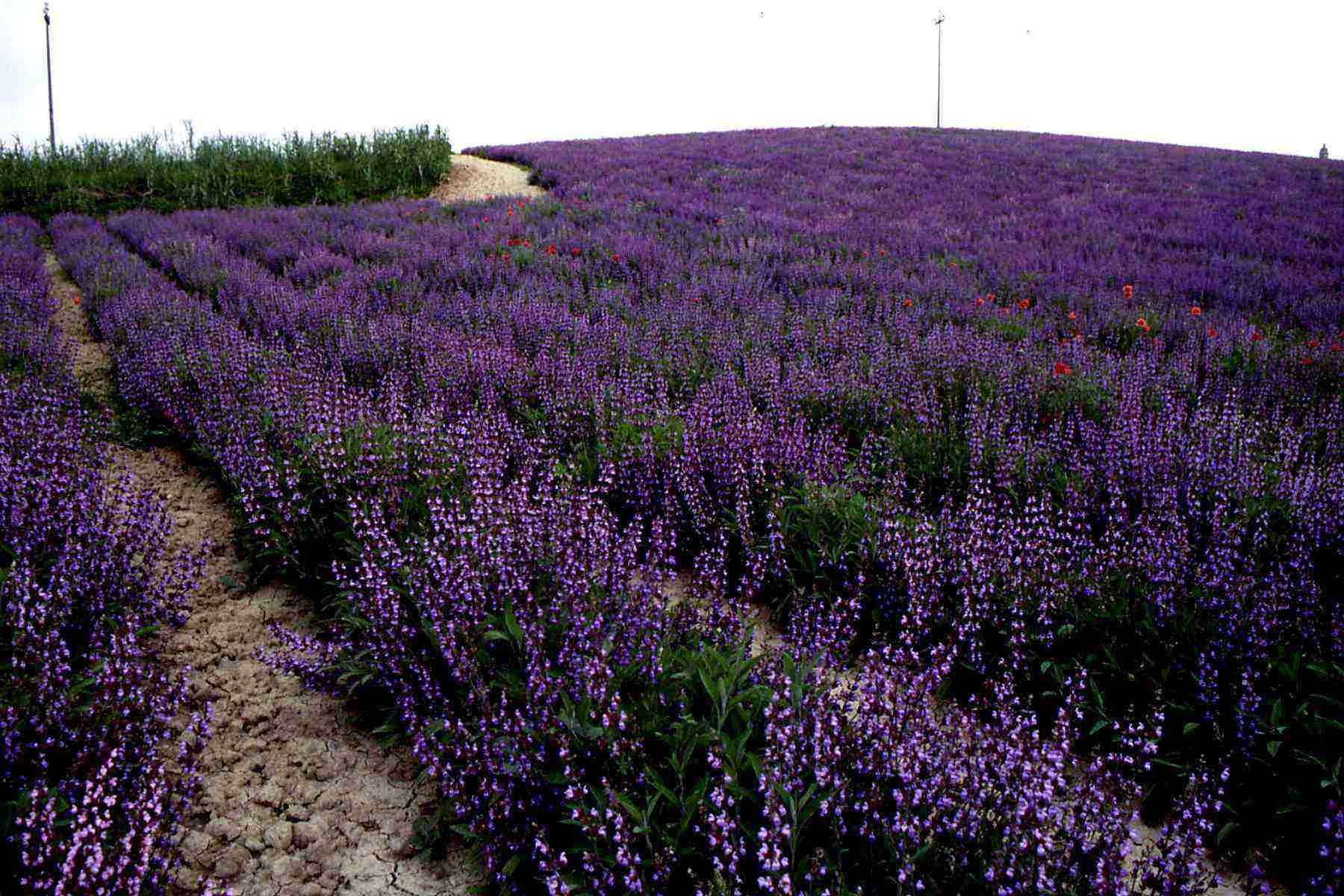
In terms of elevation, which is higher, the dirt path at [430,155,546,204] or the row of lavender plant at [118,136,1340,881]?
the dirt path at [430,155,546,204]

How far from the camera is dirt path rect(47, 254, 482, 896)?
2.65 meters

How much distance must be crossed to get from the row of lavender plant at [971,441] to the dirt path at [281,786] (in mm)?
1698

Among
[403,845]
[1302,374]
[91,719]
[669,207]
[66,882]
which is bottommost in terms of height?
[403,845]

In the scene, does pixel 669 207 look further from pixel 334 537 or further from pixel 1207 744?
pixel 1207 744

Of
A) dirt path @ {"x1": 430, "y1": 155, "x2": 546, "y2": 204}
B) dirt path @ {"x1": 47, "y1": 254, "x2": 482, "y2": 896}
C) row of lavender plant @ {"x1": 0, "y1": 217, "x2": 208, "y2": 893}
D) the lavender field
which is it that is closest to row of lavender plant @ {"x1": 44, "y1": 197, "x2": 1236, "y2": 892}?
the lavender field

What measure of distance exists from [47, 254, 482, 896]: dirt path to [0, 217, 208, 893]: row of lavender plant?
140 mm

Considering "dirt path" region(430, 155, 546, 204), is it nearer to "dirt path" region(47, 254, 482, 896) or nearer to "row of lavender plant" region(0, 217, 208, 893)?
"row of lavender plant" region(0, 217, 208, 893)

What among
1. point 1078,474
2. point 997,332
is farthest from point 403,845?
point 997,332

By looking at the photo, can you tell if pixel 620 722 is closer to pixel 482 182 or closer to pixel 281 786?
pixel 281 786

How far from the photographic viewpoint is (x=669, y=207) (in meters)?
14.8

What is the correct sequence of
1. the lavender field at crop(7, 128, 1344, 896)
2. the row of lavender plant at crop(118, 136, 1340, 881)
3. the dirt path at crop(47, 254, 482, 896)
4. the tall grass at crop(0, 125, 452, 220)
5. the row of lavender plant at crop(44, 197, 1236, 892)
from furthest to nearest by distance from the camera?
the tall grass at crop(0, 125, 452, 220) < the row of lavender plant at crop(118, 136, 1340, 881) < the dirt path at crop(47, 254, 482, 896) < the lavender field at crop(7, 128, 1344, 896) < the row of lavender plant at crop(44, 197, 1236, 892)

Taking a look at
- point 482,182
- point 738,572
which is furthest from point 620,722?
point 482,182

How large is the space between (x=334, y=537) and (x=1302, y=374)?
812 cm

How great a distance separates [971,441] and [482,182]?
18.3 meters
